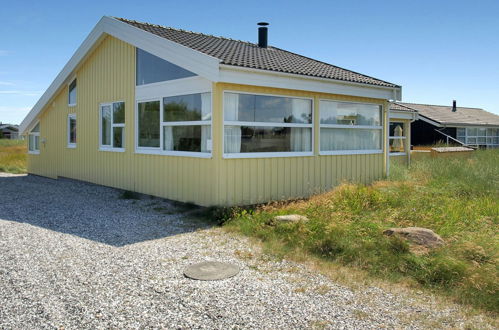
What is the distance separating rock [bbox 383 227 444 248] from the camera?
5754 millimetres

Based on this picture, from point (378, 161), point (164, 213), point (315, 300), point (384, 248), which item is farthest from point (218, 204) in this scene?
point (378, 161)

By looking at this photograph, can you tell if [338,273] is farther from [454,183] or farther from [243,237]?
[454,183]

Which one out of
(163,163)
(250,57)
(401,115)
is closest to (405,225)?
(250,57)

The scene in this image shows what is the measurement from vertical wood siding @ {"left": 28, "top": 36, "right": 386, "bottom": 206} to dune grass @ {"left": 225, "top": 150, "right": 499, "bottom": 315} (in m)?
0.71

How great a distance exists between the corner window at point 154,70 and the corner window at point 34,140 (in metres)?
8.67

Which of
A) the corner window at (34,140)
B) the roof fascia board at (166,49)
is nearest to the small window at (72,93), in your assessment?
the corner window at (34,140)

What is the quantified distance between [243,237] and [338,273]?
2182mm

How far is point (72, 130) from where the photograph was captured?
1498cm

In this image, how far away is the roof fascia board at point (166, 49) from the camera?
27.3 ft

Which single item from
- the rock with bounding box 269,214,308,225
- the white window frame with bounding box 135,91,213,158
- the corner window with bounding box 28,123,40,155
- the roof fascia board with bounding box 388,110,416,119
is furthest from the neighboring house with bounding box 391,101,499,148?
the rock with bounding box 269,214,308,225

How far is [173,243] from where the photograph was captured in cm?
674

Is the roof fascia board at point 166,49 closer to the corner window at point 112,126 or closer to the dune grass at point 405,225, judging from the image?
the corner window at point 112,126

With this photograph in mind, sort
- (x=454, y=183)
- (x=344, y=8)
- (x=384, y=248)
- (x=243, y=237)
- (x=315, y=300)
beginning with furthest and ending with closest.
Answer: (x=344, y=8)
(x=454, y=183)
(x=243, y=237)
(x=384, y=248)
(x=315, y=300)

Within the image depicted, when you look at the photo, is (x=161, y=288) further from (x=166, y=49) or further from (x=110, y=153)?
(x=110, y=153)
